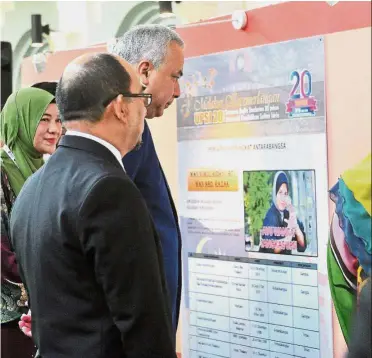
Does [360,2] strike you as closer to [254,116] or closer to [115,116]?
[254,116]

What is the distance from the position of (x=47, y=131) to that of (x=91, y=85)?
4.12 ft

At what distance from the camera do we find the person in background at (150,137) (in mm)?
2225

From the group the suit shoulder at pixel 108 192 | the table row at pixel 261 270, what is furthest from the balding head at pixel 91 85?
the table row at pixel 261 270

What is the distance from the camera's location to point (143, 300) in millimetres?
1632

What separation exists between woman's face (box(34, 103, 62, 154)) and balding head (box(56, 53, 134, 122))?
1.17 metres

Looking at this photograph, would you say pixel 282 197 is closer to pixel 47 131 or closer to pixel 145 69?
pixel 145 69

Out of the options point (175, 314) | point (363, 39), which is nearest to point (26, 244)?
point (175, 314)

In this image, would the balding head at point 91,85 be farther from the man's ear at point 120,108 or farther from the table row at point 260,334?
the table row at point 260,334

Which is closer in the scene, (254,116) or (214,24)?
(254,116)

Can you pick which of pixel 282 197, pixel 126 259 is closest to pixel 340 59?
pixel 282 197

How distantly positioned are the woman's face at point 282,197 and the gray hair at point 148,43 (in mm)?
573

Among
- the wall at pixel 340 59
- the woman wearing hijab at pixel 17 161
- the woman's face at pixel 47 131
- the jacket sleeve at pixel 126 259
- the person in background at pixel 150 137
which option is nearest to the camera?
the jacket sleeve at pixel 126 259

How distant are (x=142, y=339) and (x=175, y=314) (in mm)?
628

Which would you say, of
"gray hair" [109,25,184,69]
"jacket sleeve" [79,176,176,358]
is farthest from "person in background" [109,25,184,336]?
"jacket sleeve" [79,176,176,358]
